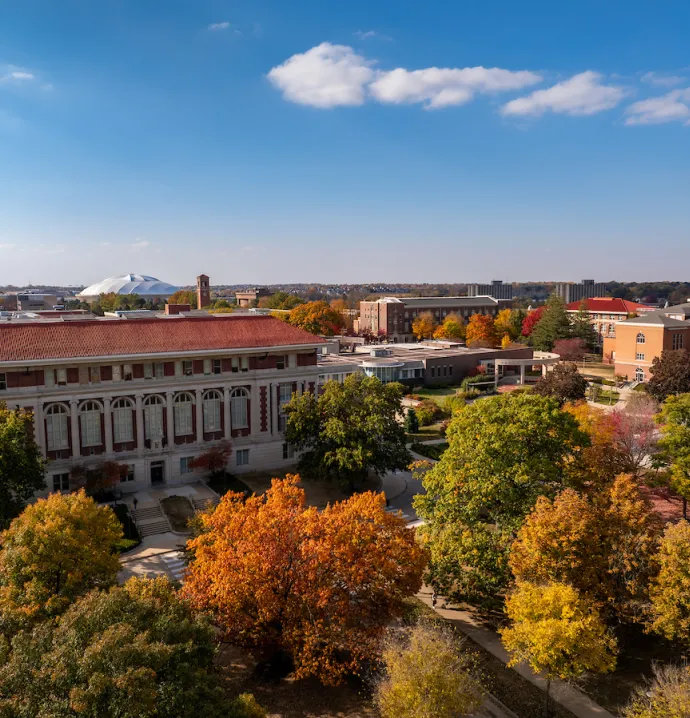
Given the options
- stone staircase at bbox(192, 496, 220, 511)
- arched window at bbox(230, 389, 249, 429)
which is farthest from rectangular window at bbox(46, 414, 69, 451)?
arched window at bbox(230, 389, 249, 429)

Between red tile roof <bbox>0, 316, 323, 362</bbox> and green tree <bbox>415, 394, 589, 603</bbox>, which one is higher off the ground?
red tile roof <bbox>0, 316, 323, 362</bbox>

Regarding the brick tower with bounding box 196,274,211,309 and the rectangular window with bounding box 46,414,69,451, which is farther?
the brick tower with bounding box 196,274,211,309

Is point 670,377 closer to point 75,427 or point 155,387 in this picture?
point 155,387

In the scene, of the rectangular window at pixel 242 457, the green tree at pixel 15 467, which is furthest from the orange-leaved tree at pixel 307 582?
the rectangular window at pixel 242 457

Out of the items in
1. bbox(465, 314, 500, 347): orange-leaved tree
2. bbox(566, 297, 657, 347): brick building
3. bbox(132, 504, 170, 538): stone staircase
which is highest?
bbox(566, 297, 657, 347): brick building

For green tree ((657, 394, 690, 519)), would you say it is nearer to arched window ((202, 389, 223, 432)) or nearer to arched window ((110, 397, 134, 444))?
arched window ((202, 389, 223, 432))

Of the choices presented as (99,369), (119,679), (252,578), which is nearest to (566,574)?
(252,578)

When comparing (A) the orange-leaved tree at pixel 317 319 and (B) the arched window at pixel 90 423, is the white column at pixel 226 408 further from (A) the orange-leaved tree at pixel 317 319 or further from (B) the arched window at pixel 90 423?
(A) the orange-leaved tree at pixel 317 319
